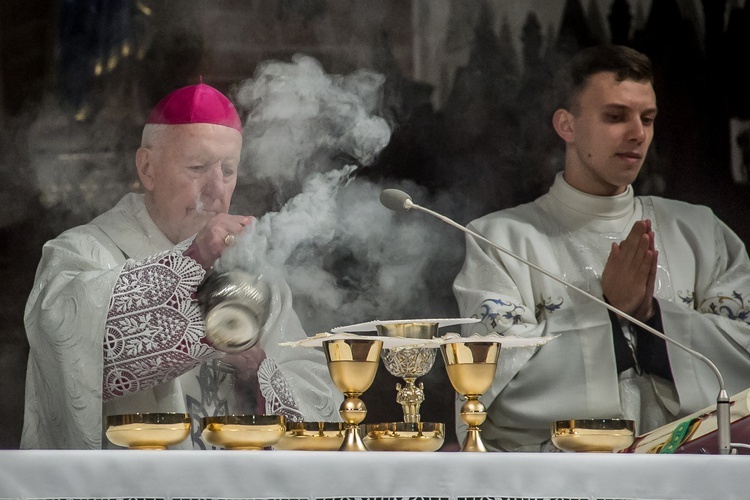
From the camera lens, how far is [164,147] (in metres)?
4.78

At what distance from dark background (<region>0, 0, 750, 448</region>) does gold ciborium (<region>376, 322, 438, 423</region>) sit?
1025mm

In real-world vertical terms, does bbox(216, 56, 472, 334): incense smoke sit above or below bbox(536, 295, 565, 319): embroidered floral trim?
above

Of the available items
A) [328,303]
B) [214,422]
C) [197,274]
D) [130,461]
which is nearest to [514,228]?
[328,303]

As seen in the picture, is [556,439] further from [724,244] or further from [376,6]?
[376,6]

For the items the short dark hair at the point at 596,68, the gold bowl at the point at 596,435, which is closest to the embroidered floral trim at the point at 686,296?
the short dark hair at the point at 596,68

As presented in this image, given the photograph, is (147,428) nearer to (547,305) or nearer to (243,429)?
(243,429)

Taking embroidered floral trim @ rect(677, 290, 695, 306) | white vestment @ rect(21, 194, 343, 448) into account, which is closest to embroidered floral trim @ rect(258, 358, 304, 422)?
white vestment @ rect(21, 194, 343, 448)

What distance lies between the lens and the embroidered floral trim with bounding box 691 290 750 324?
4.91 metres

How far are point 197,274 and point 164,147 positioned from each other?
66cm

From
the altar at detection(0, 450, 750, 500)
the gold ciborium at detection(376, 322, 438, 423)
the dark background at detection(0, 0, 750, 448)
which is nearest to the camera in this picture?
the altar at detection(0, 450, 750, 500)

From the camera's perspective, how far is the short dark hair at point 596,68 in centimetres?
506

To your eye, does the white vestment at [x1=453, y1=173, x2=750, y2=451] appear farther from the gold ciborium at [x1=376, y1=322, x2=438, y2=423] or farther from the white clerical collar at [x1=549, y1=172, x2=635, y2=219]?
the gold ciborium at [x1=376, y1=322, x2=438, y2=423]

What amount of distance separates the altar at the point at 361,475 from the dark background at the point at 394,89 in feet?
7.20

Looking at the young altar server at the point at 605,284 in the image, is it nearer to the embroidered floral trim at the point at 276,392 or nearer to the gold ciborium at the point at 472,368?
the embroidered floral trim at the point at 276,392
